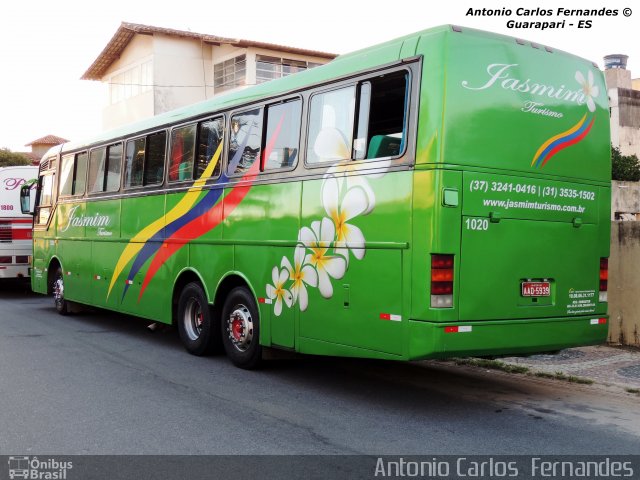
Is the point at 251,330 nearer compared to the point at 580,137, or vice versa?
the point at 580,137

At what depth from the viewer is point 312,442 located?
18.9 feet

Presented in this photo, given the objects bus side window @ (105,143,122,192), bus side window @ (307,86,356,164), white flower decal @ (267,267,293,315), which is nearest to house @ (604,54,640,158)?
bus side window @ (105,143,122,192)

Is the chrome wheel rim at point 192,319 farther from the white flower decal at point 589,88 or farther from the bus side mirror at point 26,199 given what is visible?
the bus side mirror at point 26,199

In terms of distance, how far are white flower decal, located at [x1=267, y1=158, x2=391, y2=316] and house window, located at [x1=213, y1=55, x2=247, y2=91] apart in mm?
30531

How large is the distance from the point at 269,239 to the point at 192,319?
Answer: 2400 mm

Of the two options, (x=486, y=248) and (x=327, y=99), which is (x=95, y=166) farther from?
(x=486, y=248)

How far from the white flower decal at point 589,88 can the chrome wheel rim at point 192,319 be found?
17.9 ft

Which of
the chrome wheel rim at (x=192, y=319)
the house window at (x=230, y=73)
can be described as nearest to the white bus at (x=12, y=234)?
the chrome wheel rim at (x=192, y=319)

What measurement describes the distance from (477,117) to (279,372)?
392cm

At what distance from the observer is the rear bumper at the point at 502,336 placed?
20.2 feet

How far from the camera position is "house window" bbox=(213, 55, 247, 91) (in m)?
37.1

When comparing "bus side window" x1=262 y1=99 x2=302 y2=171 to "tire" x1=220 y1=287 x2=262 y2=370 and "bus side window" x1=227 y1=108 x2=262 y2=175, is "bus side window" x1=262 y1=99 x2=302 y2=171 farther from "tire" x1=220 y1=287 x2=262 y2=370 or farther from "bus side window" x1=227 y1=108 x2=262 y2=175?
"tire" x1=220 y1=287 x2=262 y2=370

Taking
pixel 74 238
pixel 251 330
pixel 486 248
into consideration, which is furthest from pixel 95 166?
pixel 486 248

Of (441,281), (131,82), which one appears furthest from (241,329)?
(131,82)
